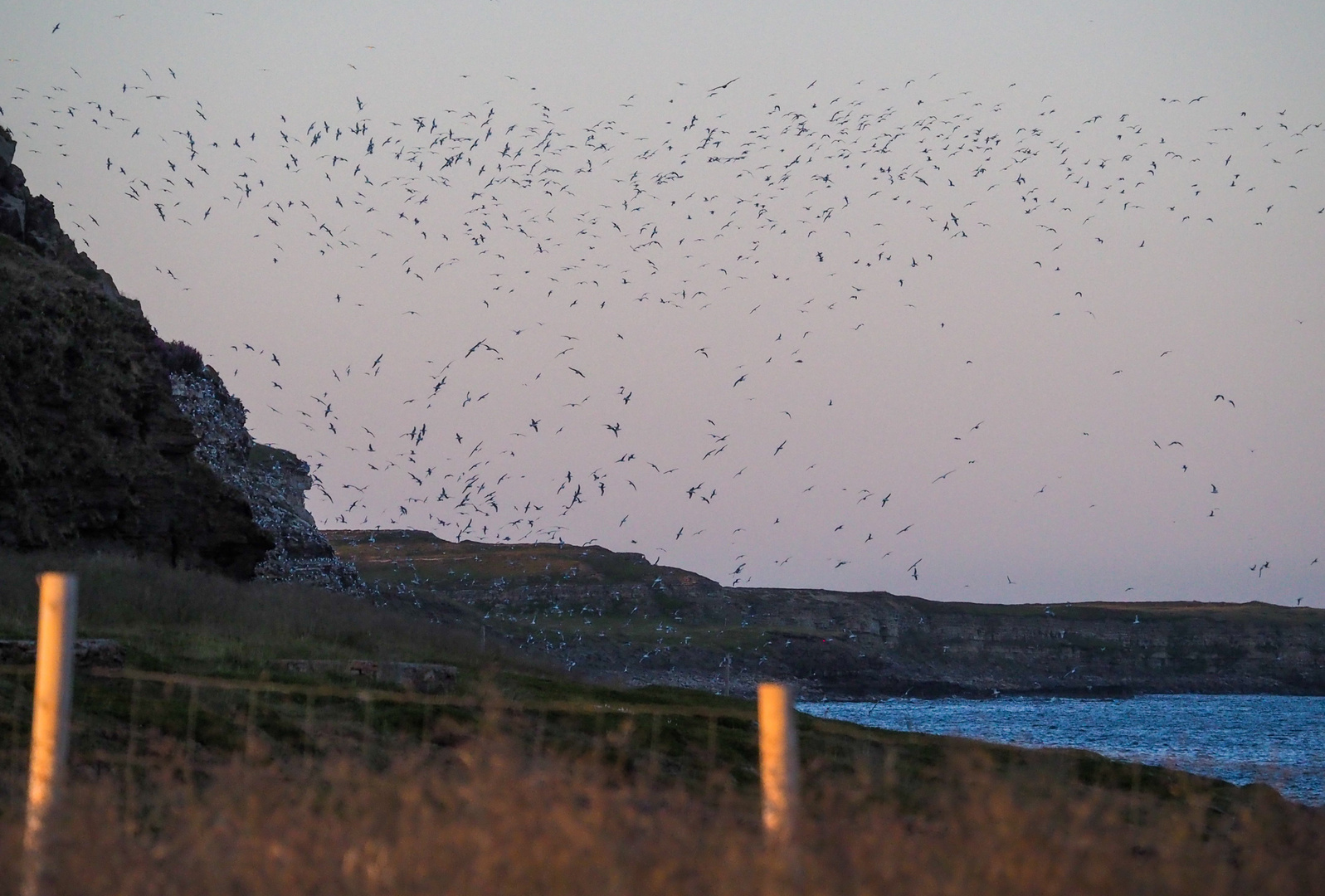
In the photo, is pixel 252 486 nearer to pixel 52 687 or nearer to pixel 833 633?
pixel 52 687

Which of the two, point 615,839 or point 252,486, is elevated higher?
point 252,486

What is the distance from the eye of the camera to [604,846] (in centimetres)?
552

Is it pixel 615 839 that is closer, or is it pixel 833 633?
→ pixel 615 839

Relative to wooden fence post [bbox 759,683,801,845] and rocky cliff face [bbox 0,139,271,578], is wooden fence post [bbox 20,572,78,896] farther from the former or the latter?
rocky cliff face [bbox 0,139,271,578]

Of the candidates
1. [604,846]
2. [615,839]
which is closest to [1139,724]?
→ [615,839]

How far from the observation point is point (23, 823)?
21.5 feet

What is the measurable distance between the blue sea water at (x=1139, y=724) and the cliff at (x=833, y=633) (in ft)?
45.8

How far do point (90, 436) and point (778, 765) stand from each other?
37314 mm

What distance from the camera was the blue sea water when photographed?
60875 mm

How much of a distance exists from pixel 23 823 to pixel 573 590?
502 ft

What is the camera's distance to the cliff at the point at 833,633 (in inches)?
5399

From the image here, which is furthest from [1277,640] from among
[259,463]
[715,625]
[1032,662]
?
[259,463]

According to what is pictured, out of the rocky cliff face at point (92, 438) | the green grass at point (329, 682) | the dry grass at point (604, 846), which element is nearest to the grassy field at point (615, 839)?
the dry grass at point (604, 846)

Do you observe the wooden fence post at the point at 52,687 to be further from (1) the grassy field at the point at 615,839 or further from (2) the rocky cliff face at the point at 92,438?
(2) the rocky cliff face at the point at 92,438
